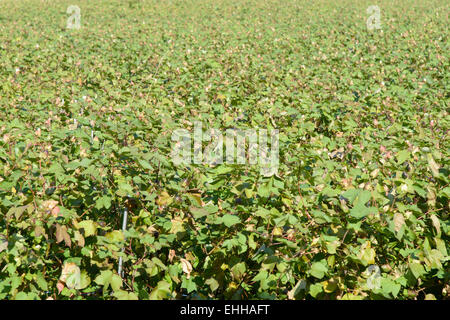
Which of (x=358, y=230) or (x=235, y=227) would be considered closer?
(x=358, y=230)

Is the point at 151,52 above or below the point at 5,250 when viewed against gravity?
above

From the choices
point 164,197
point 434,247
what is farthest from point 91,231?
point 434,247

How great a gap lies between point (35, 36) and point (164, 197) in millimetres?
9776

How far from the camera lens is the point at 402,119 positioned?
14.6 ft

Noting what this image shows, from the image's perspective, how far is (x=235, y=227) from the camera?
6.84 ft

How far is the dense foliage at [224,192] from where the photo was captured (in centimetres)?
192

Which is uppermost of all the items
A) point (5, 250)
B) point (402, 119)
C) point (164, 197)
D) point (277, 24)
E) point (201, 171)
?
point (277, 24)

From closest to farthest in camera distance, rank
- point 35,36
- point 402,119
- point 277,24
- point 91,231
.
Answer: point 91,231 → point 402,119 → point 35,36 → point 277,24

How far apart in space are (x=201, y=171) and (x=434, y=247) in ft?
4.00

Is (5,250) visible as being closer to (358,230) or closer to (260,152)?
(260,152)

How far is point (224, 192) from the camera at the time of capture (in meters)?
2.39

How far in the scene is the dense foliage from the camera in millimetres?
1921
